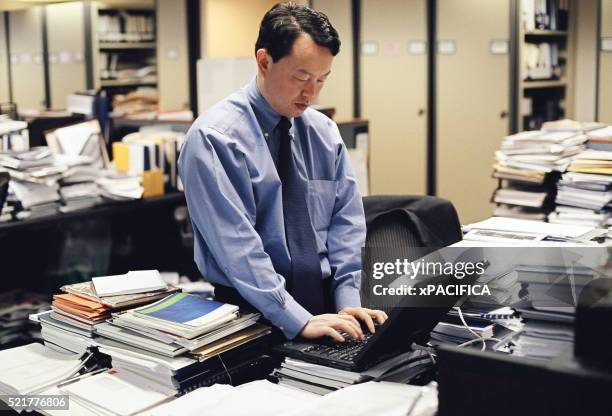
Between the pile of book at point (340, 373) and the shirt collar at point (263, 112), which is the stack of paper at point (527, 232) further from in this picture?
the shirt collar at point (263, 112)

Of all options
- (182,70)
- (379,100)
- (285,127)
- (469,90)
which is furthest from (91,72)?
(285,127)

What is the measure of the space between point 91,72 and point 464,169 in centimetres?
411

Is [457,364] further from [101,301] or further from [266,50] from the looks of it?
[266,50]

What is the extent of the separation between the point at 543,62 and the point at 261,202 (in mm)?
4411

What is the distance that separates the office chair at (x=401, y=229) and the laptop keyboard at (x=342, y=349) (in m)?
0.49

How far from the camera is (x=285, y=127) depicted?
1.92 meters

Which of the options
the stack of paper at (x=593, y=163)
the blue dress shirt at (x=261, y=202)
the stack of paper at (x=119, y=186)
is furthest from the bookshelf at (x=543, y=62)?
the blue dress shirt at (x=261, y=202)

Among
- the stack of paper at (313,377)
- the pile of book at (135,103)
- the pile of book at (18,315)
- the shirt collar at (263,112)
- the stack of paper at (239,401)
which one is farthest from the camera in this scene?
the pile of book at (135,103)

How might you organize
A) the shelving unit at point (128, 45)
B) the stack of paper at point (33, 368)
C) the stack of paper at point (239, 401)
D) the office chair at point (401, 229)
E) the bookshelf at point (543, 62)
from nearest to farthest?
the stack of paper at point (239, 401)
the stack of paper at point (33, 368)
the office chair at point (401, 229)
the bookshelf at point (543, 62)
the shelving unit at point (128, 45)

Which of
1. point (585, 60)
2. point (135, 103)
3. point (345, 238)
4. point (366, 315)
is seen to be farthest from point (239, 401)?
point (135, 103)

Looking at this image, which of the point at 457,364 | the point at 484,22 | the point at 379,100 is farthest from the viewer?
the point at 379,100

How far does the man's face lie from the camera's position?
1.78 m

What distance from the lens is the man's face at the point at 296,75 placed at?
178cm

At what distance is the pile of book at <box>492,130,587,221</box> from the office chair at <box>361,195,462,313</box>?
1062 mm
